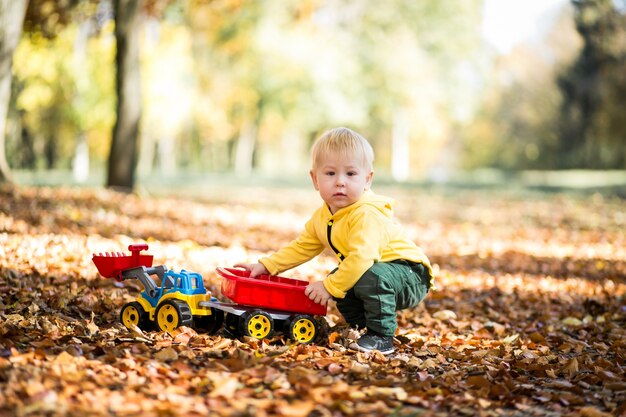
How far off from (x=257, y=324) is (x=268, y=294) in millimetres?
196

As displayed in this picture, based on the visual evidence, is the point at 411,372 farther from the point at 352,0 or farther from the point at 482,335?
the point at 352,0

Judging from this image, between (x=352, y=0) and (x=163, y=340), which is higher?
(x=352, y=0)

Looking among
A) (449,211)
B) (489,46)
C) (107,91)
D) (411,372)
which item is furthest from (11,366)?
(489,46)

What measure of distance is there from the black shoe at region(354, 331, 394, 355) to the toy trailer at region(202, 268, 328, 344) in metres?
0.31

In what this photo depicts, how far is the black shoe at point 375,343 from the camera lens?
4207mm

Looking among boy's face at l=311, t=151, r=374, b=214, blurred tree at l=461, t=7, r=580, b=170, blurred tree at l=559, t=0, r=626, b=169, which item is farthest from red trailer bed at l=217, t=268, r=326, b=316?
blurred tree at l=461, t=7, r=580, b=170

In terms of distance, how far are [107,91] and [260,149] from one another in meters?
26.7

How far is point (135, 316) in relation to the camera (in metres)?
4.36

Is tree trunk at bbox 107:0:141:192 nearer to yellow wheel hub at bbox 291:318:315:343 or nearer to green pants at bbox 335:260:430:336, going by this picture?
green pants at bbox 335:260:430:336

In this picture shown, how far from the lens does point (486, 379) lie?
145 inches

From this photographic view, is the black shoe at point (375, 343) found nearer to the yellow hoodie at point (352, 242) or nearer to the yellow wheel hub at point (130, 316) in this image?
the yellow hoodie at point (352, 242)

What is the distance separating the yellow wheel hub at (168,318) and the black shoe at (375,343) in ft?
3.60

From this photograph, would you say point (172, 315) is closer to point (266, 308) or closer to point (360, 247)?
point (266, 308)

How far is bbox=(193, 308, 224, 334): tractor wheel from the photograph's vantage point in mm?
4434
